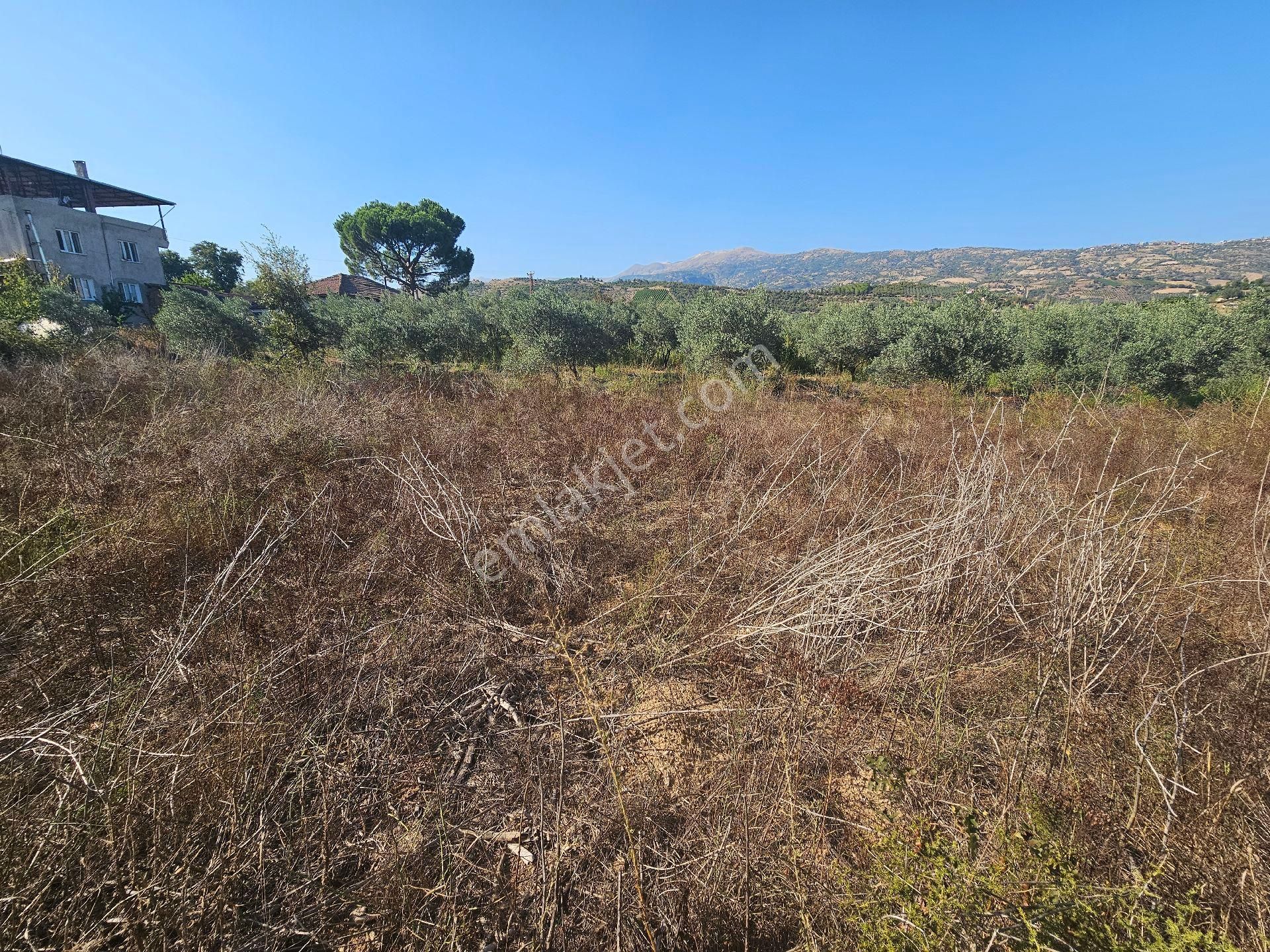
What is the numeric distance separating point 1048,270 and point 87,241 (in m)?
94.1

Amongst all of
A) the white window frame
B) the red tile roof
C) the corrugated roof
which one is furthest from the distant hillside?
the corrugated roof

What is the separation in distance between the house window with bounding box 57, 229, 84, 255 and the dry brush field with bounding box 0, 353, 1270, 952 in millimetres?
29832

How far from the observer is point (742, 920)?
1319 mm

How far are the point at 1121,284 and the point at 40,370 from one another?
70929mm

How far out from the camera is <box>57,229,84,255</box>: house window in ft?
69.1

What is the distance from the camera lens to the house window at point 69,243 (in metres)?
21.1

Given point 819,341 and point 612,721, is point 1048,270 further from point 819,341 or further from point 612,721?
point 612,721

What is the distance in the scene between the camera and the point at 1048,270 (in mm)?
61688

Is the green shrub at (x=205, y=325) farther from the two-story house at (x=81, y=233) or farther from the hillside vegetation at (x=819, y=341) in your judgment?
the two-story house at (x=81, y=233)

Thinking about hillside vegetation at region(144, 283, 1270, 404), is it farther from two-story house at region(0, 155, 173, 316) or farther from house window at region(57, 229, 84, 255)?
house window at region(57, 229, 84, 255)

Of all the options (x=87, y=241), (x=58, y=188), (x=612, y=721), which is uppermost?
(x=58, y=188)

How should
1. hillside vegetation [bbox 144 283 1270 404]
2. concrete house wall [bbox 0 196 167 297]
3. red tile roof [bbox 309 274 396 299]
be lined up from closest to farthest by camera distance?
1. hillside vegetation [bbox 144 283 1270 404]
2. concrete house wall [bbox 0 196 167 297]
3. red tile roof [bbox 309 274 396 299]

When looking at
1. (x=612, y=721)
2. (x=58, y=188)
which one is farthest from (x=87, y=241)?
(x=612, y=721)

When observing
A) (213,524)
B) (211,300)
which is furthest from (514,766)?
Answer: (211,300)
